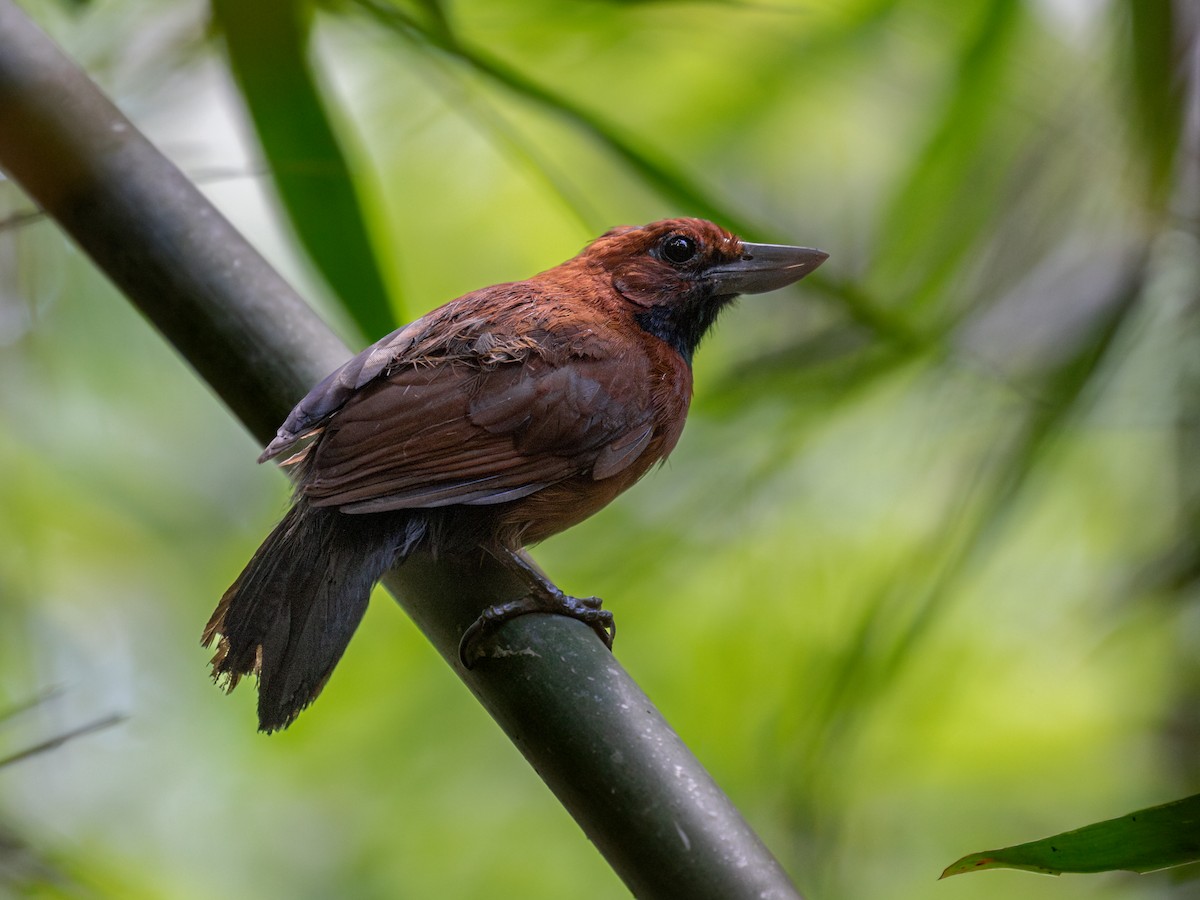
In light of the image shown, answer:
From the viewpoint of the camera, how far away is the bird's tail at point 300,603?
1.68 m

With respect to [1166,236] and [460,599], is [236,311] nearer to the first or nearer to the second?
[460,599]

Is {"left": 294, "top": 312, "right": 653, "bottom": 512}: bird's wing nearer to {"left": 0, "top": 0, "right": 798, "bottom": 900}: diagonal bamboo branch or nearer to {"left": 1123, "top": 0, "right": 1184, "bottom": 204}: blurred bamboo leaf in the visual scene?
{"left": 0, "top": 0, "right": 798, "bottom": 900}: diagonal bamboo branch

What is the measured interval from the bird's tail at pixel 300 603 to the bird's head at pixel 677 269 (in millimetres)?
910

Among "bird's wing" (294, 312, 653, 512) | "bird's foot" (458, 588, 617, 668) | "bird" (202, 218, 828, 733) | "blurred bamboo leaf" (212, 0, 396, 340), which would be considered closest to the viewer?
"bird's foot" (458, 588, 617, 668)

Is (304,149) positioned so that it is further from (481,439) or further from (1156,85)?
(1156,85)

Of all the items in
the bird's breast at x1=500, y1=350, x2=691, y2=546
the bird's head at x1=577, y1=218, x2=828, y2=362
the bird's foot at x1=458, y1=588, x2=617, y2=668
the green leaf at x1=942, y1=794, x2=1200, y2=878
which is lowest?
the green leaf at x1=942, y1=794, x2=1200, y2=878

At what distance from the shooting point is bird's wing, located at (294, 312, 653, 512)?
6.08ft

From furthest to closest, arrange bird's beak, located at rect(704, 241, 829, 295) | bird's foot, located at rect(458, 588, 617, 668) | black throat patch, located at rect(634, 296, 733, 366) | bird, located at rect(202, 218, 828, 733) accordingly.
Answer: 1. black throat patch, located at rect(634, 296, 733, 366)
2. bird's beak, located at rect(704, 241, 829, 295)
3. bird, located at rect(202, 218, 828, 733)
4. bird's foot, located at rect(458, 588, 617, 668)

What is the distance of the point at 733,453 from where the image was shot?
3266 mm

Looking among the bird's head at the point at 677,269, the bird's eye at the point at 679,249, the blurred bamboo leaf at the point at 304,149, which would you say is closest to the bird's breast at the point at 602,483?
the bird's head at the point at 677,269

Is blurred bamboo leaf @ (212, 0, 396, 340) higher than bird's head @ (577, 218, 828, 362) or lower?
higher

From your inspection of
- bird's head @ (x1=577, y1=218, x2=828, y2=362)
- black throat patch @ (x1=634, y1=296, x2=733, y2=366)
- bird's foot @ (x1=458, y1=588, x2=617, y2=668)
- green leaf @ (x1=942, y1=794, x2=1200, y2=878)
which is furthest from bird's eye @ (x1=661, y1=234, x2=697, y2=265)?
green leaf @ (x1=942, y1=794, x2=1200, y2=878)

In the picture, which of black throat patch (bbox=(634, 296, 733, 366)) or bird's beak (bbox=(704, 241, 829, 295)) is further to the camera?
black throat patch (bbox=(634, 296, 733, 366))

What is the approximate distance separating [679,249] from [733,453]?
850 millimetres
